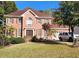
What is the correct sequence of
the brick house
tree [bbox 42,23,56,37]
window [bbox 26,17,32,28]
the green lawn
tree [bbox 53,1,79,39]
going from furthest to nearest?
window [bbox 26,17,32,28] → the brick house → tree [bbox 42,23,56,37] → tree [bbox 53,1,79,39] → the green lawn

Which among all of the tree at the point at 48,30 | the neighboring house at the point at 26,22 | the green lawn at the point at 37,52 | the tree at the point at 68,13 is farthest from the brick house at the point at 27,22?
the green lawn at the point at 37,52

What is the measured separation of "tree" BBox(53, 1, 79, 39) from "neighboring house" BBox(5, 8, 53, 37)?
15.8 meters

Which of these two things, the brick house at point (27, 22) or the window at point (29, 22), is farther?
the window at point (29, 22)

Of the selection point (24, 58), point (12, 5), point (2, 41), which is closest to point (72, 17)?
point (2, 41)

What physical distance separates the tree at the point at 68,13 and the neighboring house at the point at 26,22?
15847mm

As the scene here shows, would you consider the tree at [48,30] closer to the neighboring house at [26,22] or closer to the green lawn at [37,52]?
the neighboring house at [26,22]

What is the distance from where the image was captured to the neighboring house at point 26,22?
51578mm

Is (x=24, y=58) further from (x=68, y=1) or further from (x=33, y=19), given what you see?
(x=33, y=19)

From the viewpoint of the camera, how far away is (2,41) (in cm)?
3033

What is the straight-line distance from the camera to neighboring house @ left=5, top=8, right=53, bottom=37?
51.6 meters

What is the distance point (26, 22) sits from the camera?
52312 millimetres

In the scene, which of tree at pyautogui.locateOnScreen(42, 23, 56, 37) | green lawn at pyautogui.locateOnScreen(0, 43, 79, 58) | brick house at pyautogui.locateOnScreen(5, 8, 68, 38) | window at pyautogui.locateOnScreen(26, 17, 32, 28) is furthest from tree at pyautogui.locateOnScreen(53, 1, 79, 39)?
window at pyautogui.locateOnScreen(26, 17, 32, 28)

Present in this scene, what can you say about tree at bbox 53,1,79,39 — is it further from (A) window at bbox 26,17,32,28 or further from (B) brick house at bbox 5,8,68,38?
(A) window at bbox 26,17,32,28

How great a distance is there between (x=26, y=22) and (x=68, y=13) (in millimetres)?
18503
